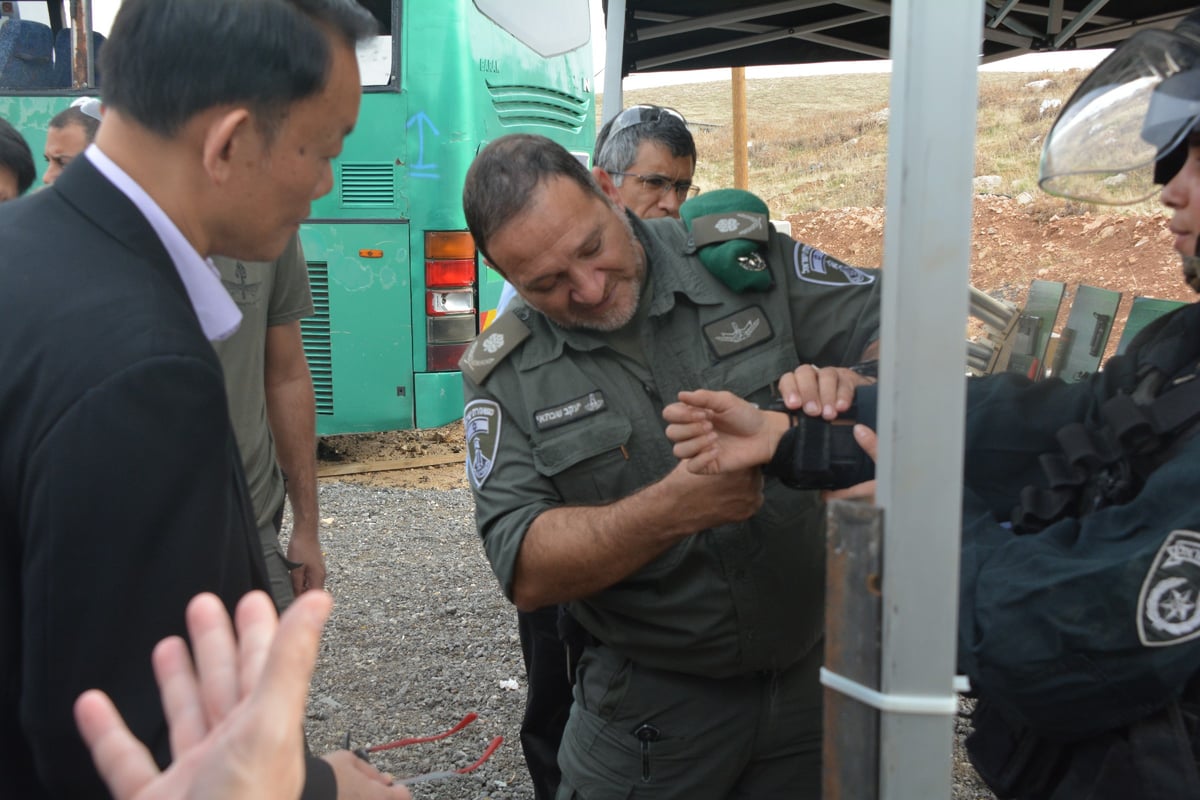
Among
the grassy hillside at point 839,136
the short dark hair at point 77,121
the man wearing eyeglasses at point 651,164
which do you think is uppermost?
the grassy hillside at point 839,136

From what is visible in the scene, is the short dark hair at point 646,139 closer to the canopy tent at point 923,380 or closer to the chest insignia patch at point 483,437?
the chest insignia patch at point 483,437

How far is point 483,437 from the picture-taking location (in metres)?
2.02

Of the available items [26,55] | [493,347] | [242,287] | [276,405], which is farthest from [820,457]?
[26,55]

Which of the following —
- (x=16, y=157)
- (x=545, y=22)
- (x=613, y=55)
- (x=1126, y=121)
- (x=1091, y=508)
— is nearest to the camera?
(x=1091, y=508)

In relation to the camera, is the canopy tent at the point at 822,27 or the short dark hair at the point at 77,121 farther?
the canopy tent at the point at 822,27

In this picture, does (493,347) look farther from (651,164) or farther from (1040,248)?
(1040,248)

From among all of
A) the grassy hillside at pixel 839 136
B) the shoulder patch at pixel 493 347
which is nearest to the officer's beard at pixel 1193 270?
the shoulder patch at pixel 493 347

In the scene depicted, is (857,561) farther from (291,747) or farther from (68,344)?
(68,344)

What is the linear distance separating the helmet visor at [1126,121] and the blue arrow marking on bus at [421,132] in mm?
5168

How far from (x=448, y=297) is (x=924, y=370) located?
5.81 metres

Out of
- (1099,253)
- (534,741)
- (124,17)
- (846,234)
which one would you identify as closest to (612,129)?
(534,741)

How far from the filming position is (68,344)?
94 cm

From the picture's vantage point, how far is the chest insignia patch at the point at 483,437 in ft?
6.58

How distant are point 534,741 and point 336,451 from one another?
5595 mm
